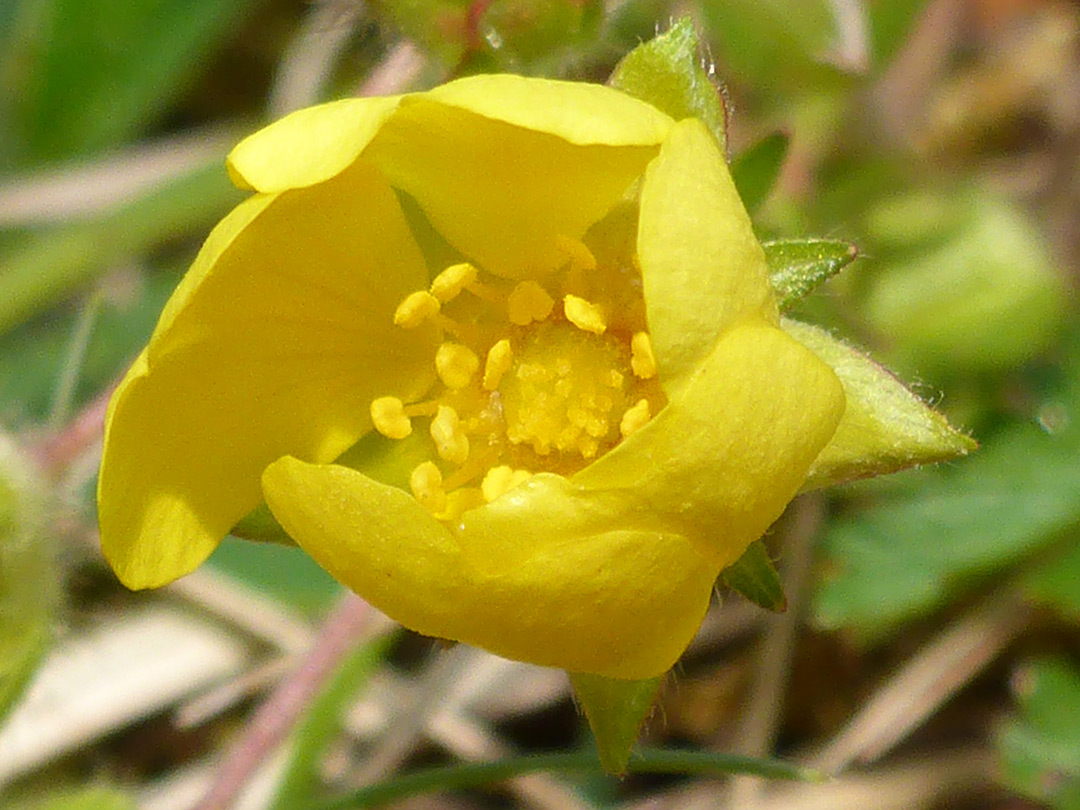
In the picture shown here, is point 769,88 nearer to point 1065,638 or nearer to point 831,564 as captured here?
point 831,564

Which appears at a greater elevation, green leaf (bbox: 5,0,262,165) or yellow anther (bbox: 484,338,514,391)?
yellow anther (bbox: 484,338,514,391)

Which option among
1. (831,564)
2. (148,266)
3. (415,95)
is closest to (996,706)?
(831,564)

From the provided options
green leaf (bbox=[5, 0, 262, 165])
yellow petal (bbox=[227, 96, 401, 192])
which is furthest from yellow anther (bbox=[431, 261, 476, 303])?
green leaf (bbox=[5, 0, 262, 165])

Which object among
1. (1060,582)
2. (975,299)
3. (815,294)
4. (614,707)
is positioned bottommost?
(1060,582)

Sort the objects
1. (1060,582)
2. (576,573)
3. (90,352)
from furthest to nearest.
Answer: (90,352), (1060,582), (576,573)

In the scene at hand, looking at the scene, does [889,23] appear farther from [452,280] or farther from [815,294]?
[452,280]

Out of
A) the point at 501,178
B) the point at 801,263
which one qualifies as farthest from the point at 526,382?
the point at 801,263

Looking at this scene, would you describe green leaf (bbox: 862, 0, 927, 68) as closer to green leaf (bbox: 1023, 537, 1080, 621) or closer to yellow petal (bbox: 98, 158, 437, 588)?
green leaf (bbox: 1023, 537, 1080, 621)
